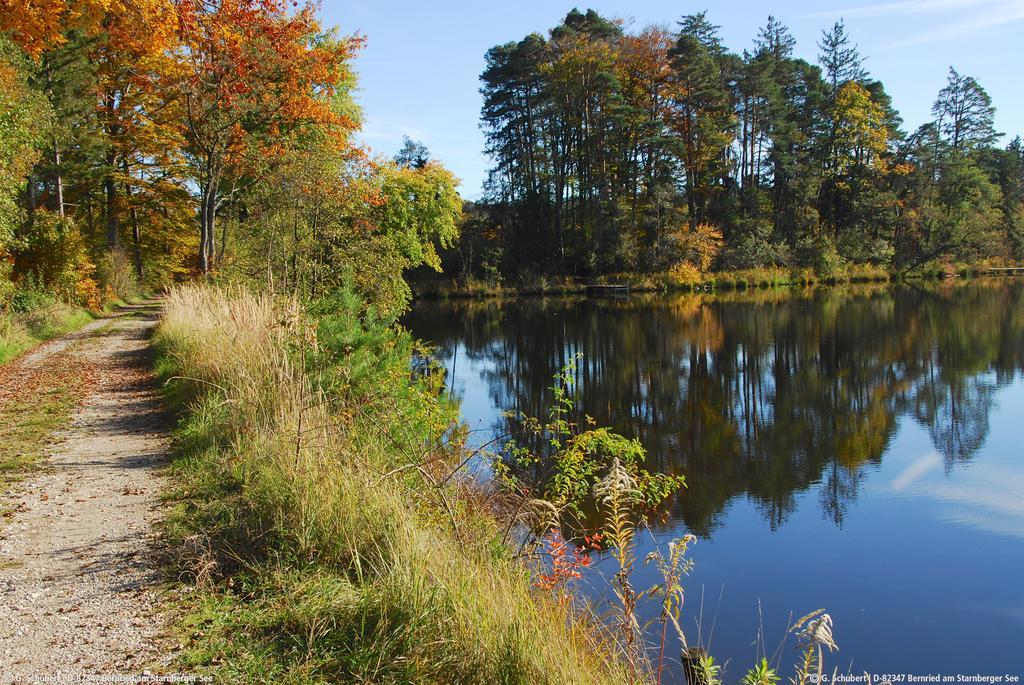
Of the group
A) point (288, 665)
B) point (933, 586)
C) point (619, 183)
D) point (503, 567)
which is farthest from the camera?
point (619, 183)

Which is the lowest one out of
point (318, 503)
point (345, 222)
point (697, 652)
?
point (697, 652)

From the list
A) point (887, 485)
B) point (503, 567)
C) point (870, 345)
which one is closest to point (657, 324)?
point (870, 345)

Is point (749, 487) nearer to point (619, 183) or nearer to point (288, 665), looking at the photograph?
point (288, 665)

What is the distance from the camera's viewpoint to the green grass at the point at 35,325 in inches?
544

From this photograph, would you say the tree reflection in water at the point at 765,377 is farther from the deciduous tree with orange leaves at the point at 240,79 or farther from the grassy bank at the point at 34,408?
the deciduous tree with orange leaves at the point at 240,79

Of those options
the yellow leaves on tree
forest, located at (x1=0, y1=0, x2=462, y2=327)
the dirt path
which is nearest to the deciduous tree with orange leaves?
forest, located at (x1=0, y1=0, x2=462, y2=327)

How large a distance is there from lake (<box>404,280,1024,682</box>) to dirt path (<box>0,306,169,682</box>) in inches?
138

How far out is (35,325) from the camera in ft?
53.6

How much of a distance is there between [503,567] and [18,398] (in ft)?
25.3

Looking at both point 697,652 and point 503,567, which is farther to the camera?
point 503,567

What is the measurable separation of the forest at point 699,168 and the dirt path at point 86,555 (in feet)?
130

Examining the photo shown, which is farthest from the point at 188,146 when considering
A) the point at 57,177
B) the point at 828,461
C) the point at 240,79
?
the point at 828,461

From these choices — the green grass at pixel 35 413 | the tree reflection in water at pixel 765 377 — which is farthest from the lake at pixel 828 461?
the green grass at pixel 35 413

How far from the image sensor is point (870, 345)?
2175cm
